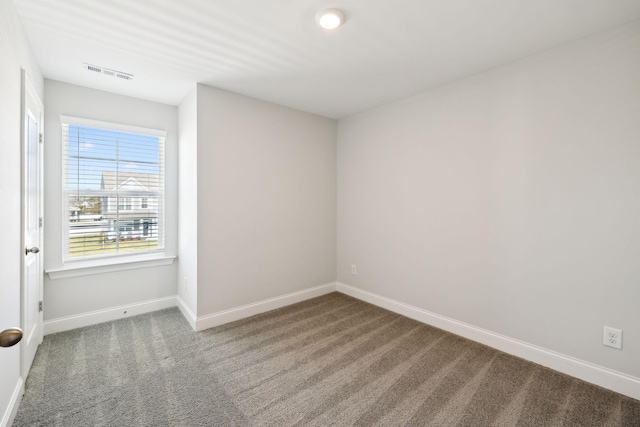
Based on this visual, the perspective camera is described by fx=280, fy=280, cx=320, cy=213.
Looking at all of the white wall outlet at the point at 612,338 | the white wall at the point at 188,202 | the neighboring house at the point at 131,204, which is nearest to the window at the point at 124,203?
the neighboring house at the point at 131,204

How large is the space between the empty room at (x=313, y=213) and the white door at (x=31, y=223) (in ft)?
0.12

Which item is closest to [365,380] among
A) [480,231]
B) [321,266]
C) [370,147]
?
[480,231]

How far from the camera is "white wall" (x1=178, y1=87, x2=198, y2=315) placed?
114 inches

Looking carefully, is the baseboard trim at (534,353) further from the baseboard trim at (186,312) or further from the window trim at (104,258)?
the window trim at (104,258)

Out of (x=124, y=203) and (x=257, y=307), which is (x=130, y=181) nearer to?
(x=124, y=203)

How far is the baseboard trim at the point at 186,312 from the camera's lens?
9.50 ft

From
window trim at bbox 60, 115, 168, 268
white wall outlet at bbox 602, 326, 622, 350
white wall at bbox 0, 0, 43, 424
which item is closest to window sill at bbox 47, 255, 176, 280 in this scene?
window trim at bbox 60, 115, 168, 268

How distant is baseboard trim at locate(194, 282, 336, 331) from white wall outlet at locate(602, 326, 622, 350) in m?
2.80

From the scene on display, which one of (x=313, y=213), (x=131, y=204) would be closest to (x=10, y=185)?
(x=131, y=204)

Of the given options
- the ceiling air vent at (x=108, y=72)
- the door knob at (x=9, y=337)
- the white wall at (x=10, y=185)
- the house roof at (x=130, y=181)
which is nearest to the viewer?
the door knob at (x=9, y=337)

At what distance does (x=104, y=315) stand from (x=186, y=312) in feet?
2.72

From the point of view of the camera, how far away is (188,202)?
10.1ft

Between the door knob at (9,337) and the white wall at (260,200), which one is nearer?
the door knob at (9,337)

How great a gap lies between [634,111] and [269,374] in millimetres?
3163
